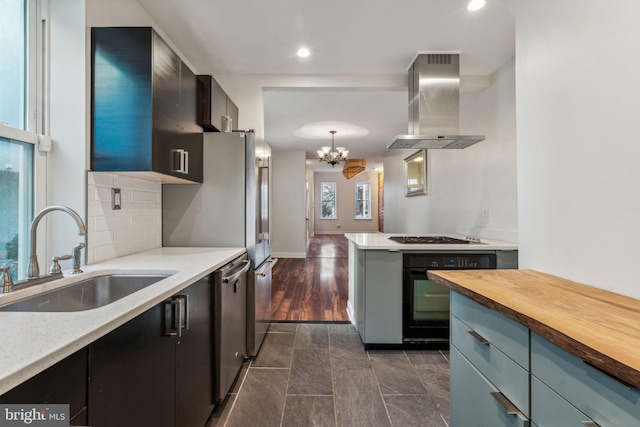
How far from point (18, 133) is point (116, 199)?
0.52m

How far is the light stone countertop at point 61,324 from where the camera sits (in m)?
0.56

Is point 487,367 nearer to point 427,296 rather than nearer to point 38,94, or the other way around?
point 427,296

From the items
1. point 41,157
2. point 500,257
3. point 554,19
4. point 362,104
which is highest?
point 362,104

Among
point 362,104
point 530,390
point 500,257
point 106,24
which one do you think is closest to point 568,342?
point 530,390

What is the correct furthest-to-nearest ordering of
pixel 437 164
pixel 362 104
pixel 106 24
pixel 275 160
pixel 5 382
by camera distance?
pixel 275 160 < pixel 437 164 < pixel 362 104 < pixel 106 24 < pixel 5 382

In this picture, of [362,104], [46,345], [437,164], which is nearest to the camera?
[46,345]

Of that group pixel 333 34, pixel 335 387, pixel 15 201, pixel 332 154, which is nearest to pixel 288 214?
pixel 332 154

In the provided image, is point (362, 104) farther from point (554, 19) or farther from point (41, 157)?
point (41, 157)

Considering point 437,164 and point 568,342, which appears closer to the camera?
point 568,342

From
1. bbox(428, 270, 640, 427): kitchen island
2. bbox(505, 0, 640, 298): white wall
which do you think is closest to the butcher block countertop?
bbox(428, 270, 640, 427): kitchen island

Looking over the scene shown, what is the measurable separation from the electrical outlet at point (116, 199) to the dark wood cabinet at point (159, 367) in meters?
0.76

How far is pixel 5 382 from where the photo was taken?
50 cm

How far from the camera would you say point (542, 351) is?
751mm

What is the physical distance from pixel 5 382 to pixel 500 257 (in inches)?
107
